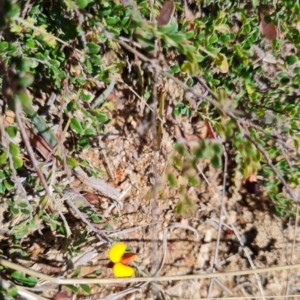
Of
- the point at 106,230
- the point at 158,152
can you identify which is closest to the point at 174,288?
the point at 106,230

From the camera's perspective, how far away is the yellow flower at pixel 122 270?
1.40 metres

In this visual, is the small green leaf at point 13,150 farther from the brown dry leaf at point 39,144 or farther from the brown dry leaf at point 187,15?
the brown dry leaf at point 187,15

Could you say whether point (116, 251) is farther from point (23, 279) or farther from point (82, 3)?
point (82, 3)

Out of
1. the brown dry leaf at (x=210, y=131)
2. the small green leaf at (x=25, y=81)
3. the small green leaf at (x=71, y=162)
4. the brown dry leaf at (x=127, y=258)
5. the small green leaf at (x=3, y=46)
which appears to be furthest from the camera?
the brown dry leaf at (x=210, y=131)

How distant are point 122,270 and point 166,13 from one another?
0.66m

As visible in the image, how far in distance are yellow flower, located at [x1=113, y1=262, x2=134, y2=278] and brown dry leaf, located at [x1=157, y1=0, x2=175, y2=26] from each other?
0.63 meters

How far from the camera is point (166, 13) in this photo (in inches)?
51.8

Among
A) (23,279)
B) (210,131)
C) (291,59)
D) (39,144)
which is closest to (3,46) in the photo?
(39,144)

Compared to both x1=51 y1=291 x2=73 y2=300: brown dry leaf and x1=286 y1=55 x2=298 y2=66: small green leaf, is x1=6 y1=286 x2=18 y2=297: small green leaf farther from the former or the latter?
x1=286 y1=55 x2=298 y2=66: small green leaf

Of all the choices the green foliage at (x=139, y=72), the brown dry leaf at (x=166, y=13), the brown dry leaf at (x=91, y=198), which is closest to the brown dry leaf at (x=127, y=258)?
the green foliage at (x=139, y=72)

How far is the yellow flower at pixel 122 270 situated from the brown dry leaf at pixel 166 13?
2.06ft

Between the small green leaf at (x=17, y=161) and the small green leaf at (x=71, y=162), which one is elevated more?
the small green leaf at (x=71, y=162)

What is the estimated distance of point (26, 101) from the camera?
3.00 ft

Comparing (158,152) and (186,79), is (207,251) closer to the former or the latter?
(158,152)
